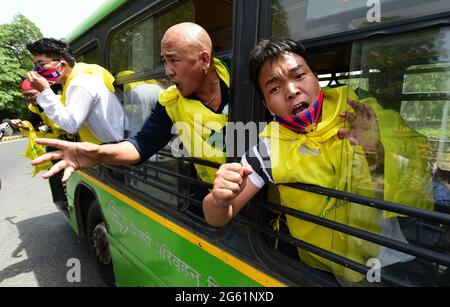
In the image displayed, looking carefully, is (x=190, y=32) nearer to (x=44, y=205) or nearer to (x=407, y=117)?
(x=407, y=117)

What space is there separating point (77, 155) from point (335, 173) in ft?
3.55

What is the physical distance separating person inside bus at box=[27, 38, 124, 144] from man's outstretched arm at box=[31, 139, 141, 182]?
741 millimetres

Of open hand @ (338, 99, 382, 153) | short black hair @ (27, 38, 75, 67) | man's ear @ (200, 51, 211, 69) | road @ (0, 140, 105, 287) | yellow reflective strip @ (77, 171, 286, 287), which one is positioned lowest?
road @ (0, 140, 105, 287)

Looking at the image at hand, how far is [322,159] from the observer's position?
1109mm

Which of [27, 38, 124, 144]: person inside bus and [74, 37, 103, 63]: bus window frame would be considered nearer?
[27, 38, 124, 144]: person inside bus

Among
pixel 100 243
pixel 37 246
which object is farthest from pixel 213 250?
pixel 37 246

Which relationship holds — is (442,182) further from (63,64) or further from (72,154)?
(63,64)

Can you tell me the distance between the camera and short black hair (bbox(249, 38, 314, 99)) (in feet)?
3.75

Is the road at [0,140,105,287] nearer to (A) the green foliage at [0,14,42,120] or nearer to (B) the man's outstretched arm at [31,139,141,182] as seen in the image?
(B) the man's outstretched arm at [31,139,141,182]

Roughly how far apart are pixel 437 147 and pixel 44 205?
6.30m

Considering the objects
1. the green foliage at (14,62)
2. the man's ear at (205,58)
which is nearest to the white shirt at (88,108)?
the man's ear at (205,58)

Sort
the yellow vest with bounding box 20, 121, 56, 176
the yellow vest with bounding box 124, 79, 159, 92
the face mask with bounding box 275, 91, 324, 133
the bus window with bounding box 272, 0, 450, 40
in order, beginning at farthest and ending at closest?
the yellow vest with bounding box 20, 121, 56, 176, the yellow vest with bounding box 124, 79, 159, 92, the face mask with bounding box 275, 91, 324, 133, the bus window with bounding box 272, 0, 450, 40

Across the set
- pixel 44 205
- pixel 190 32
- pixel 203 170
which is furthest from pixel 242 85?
pixel 44 205

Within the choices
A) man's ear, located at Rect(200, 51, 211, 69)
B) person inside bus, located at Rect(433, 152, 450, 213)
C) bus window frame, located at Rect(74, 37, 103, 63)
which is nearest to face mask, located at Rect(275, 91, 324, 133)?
person inside bus, located at Rect(433, 152, 450, 213)
